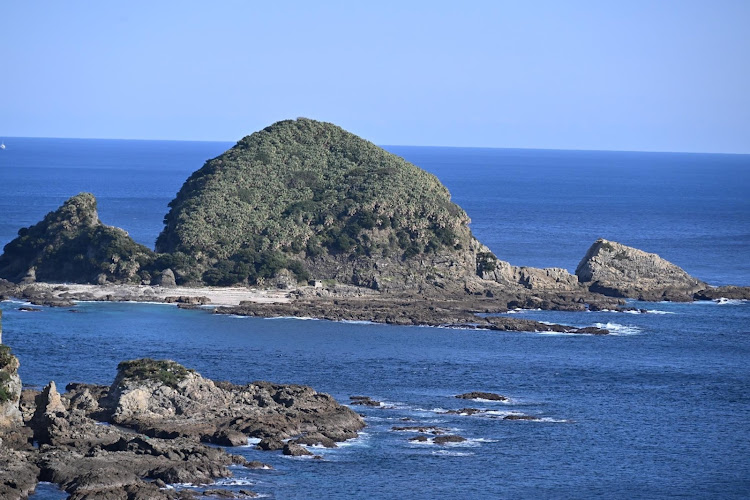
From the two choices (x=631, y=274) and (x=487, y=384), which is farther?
(x=631, y=274)

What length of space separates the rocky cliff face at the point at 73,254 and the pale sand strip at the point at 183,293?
2416 millimetres

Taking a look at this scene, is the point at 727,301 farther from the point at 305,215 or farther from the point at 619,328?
the point at 305,215

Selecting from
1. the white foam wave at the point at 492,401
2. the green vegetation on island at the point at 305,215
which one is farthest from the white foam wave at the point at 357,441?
the green vegetation on island at the point at 305,215

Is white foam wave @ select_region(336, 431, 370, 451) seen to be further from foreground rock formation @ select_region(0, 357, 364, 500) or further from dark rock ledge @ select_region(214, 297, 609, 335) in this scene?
dark rock ledge @ select_region(214, 297, 609, 335)

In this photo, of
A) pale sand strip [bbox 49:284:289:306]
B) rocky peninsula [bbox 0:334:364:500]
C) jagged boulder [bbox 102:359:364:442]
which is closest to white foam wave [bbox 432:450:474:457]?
jagged boulder [bbox 102:359:364:442]

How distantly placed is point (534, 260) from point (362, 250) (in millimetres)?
32936

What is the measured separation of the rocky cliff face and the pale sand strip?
2416 millimetres

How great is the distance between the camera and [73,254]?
126 m

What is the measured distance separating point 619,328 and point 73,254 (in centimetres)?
4955

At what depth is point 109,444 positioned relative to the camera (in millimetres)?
66500

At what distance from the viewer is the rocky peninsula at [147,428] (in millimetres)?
61250

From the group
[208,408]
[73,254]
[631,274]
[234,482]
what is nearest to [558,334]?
[631,274]

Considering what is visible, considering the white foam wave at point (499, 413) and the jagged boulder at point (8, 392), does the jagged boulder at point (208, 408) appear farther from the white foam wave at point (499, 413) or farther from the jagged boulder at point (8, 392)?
the white foam wave at point (499, 413)

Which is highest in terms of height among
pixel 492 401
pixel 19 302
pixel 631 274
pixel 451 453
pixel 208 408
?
pixel 631 274
